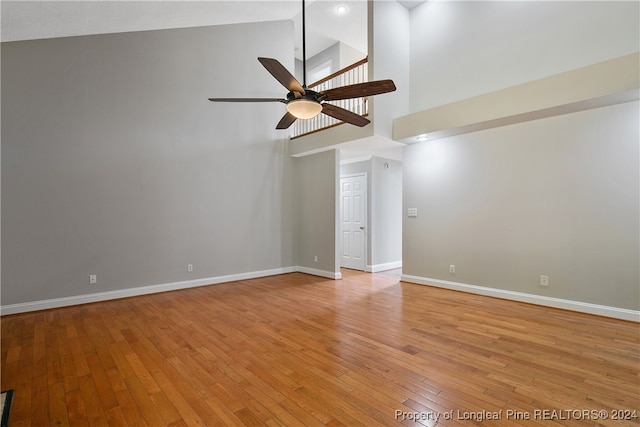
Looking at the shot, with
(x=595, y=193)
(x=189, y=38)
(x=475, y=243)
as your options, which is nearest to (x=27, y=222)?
(x=189, y=38)

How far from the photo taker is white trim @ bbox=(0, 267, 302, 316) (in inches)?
155

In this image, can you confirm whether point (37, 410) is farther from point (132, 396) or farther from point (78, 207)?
point (78, 207)

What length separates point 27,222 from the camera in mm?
3922

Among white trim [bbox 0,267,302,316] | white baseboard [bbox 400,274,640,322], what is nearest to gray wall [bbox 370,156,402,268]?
white baseboard [bbox 400,274,640,322]

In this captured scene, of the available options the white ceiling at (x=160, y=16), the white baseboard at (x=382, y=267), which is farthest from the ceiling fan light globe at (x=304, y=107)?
the white baseboard at (x=382, y=267)

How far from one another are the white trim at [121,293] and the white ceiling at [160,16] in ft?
10.8

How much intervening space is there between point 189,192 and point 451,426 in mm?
4806

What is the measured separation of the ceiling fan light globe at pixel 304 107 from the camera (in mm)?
2758

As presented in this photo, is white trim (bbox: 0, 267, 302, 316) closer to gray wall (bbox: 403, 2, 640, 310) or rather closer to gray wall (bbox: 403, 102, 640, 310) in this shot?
gray wall (bbox: 403, 2, 640, 310)

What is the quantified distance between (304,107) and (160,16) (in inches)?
129

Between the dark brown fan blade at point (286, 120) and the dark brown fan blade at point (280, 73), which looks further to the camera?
the dark brown fan blade at point (286, 120)

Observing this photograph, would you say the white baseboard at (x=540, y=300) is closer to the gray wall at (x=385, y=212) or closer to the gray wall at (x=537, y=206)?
the gray wall at (x=537, y=206)

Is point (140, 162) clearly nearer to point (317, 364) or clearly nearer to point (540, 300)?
point (317, 364)

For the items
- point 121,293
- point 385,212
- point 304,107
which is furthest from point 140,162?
point 385,212
